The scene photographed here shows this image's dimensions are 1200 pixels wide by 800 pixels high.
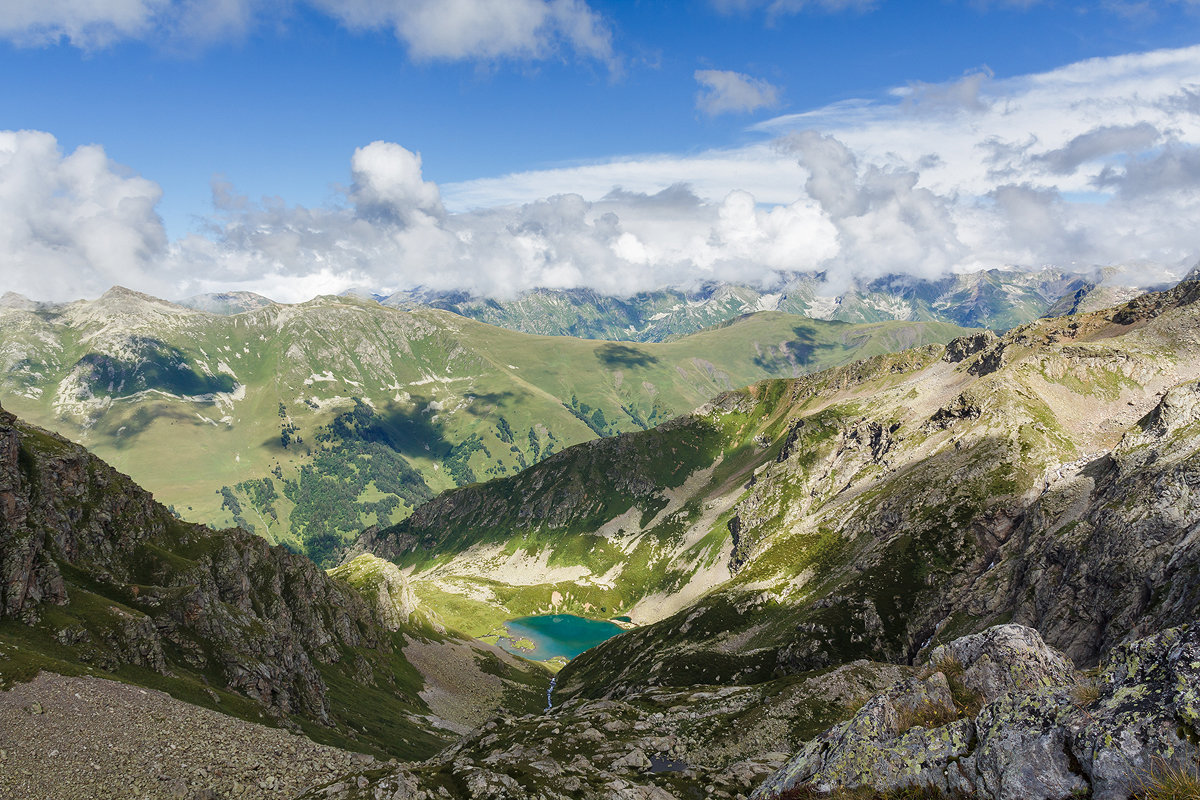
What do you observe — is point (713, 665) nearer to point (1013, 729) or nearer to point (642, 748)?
point (642, 748)

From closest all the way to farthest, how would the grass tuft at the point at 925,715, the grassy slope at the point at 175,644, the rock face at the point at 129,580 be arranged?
the grass tuft at the point at 925,715, the grassy slope at the point at 175,644, the rock face at the point at 129,580

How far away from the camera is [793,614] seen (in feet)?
575

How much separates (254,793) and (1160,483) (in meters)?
136

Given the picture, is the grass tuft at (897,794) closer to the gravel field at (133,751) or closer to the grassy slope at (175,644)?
the gravel field at (133,751)

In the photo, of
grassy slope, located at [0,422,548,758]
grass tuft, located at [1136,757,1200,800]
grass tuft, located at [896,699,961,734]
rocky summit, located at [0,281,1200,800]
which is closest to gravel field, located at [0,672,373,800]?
rocky summit, located at [0,281,1200,800]

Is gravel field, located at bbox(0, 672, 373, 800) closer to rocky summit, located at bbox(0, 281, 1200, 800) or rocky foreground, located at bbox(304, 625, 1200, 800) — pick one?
rocky summit, located at bbox(0, 281, 1200, 800)

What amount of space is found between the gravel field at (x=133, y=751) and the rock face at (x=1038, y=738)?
180 feet

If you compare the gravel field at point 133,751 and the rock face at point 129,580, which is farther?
the rock face at point 129,580

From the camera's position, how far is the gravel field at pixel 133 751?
5271 centimetres

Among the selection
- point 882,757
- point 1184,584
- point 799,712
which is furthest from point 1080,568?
point 882,757

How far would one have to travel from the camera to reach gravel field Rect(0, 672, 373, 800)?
5271 centimetres

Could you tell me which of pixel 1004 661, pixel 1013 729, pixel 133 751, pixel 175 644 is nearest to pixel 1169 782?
pixel 1013 729

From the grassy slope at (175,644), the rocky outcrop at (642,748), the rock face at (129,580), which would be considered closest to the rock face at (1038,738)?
the rocky outcrop at (642,748)

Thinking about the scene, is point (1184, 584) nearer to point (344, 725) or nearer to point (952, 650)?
point (952, 650)
